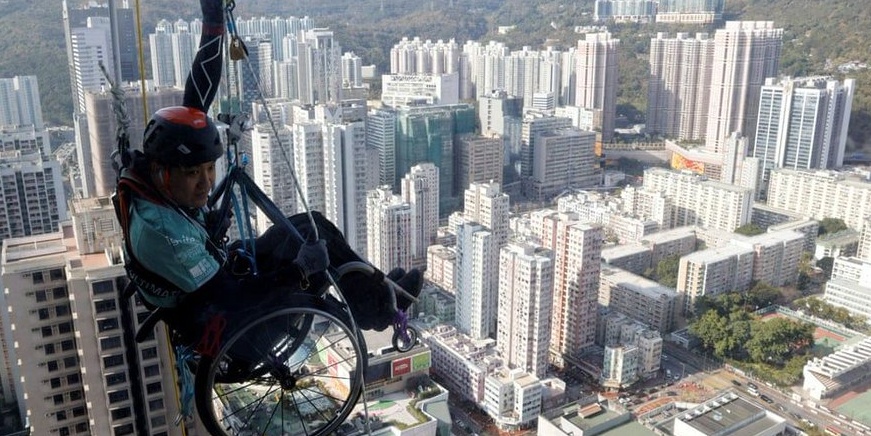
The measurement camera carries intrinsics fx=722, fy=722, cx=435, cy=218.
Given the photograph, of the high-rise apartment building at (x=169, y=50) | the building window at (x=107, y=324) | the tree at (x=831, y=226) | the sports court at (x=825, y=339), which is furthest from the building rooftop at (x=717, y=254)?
the high-rise apartment building at (x=169, y=50)

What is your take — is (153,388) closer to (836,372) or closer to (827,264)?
(836,372)

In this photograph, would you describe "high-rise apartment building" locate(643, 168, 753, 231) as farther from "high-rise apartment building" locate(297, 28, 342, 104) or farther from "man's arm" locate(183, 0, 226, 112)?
"man's arm" locate(183, 0, 226, 112)

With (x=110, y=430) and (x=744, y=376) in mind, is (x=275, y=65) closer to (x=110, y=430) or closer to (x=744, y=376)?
(x=744, y=376)

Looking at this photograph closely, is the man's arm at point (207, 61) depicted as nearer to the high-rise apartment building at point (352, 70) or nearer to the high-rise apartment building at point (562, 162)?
the high-rise apartment building at point (562, 162)

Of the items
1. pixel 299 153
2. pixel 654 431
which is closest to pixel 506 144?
pixel 299 153

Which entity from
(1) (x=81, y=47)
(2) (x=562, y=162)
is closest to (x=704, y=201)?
(2) (x=562, y=162)

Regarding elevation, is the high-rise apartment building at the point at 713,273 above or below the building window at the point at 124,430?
below
